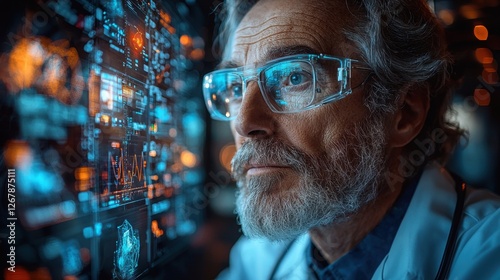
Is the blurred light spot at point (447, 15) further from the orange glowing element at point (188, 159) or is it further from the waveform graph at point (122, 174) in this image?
the waveform graph at point (122, 174)

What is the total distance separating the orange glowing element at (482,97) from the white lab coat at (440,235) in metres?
0.56

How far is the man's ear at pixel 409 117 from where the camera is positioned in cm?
101

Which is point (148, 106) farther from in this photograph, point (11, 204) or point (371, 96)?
point (371, 96)

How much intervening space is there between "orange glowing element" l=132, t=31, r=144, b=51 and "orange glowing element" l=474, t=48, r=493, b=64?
1.25m

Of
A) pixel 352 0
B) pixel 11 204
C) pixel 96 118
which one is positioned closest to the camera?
pixel 11 204

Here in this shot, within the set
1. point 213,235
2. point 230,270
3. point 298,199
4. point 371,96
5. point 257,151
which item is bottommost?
point 230,270

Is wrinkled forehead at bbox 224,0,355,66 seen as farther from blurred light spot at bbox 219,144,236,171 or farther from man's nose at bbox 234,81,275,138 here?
blurred light spot at bbox 219,144,236,171

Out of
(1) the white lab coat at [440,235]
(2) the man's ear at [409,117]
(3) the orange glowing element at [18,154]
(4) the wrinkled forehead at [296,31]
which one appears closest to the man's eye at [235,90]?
(4) the wrinkled forehead at [296,31]

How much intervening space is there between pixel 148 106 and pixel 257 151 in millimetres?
278

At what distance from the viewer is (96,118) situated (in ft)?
1.76

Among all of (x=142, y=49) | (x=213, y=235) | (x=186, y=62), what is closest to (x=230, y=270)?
(x=213, y=235)

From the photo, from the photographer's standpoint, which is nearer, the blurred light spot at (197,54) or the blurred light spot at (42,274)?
the blurred light spot at (42,274)

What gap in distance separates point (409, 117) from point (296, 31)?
0.40m

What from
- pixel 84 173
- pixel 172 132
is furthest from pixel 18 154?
pixel 172 132
